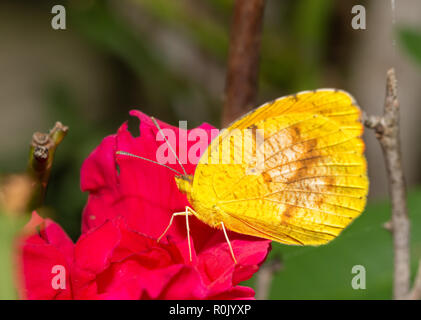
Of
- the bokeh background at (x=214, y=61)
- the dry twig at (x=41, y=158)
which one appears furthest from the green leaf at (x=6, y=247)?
the bokeh background at (x=214, y=61)

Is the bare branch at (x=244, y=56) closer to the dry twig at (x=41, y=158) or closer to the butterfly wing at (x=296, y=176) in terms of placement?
the butterfly wing at (x=296, y=176)

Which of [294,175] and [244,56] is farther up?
[244,56]

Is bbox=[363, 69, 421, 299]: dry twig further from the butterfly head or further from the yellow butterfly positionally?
the butterfly head

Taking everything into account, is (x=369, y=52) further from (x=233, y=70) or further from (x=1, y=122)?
(x=1, y=122)

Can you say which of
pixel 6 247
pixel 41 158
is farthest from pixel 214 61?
pixel 6 247

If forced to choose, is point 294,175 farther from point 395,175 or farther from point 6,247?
point 6,247

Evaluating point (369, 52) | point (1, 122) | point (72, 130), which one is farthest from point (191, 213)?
point (1, 122)
